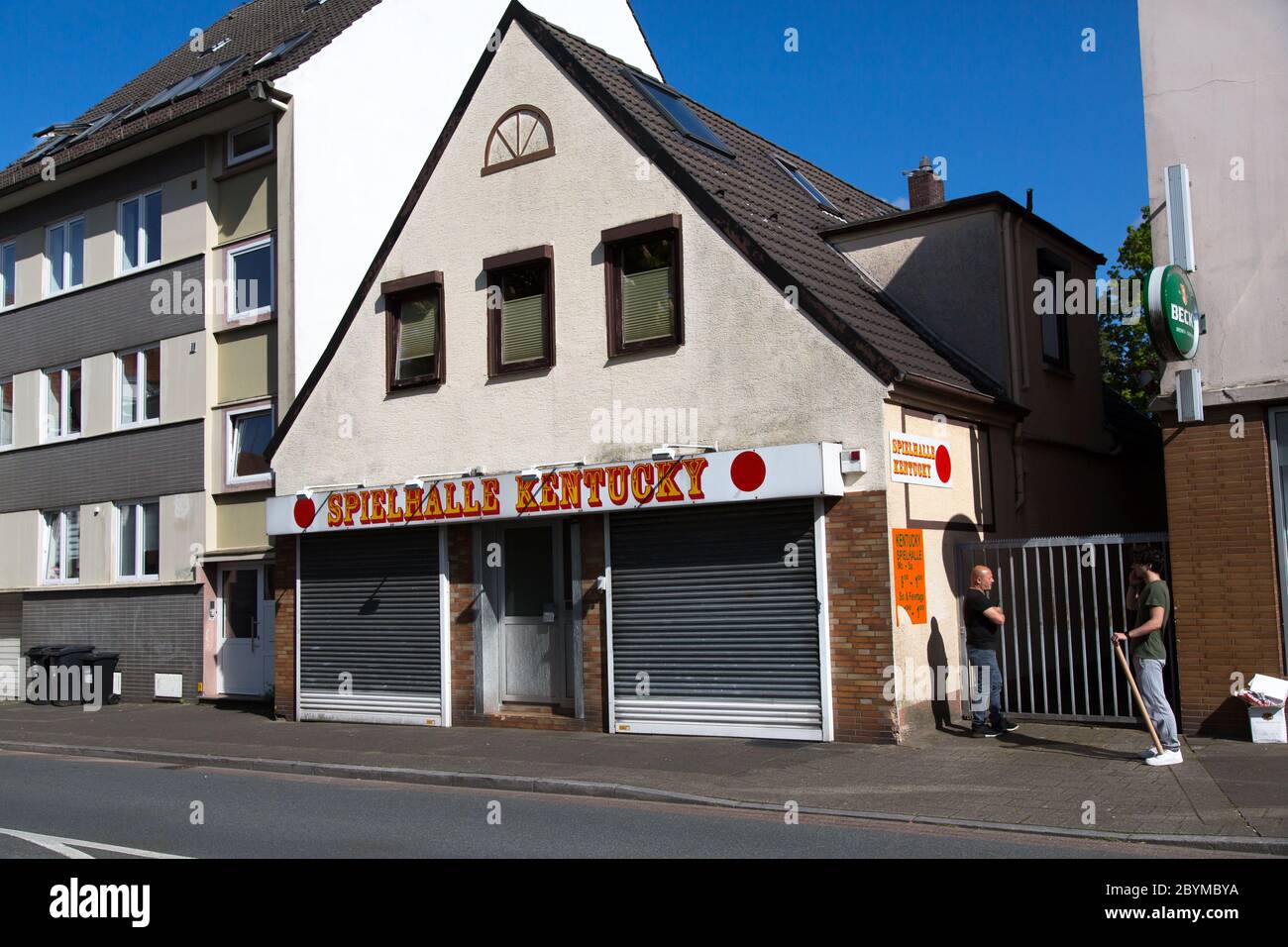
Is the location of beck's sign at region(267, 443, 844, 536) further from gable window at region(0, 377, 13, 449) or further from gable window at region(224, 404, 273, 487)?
gable window at region(0, 377, 13, 449)

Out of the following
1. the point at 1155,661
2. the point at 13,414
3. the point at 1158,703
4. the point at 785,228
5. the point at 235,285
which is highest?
the point at 235,285

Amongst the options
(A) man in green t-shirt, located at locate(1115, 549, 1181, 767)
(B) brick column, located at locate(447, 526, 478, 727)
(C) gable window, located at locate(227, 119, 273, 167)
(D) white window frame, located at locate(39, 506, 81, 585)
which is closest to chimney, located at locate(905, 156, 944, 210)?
(B) brick column, located at locate(447, 526, 478, 727)

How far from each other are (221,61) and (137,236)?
4079 mm

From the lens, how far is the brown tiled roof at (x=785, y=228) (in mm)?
13750

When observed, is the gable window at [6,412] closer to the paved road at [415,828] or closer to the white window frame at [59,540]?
the white window frame at [59,540]

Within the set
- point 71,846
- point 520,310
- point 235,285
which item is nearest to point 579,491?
point 520,310

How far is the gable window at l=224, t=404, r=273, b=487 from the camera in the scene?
68.7 feet

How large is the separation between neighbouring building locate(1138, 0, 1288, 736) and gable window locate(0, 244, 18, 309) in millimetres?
22323

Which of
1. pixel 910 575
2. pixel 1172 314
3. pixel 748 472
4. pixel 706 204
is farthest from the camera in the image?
pixel 706 204

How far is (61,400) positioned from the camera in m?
24.6

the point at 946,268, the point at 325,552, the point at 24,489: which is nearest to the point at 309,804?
the point at 325,552

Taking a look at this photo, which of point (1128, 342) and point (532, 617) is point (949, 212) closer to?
point (532, 617)

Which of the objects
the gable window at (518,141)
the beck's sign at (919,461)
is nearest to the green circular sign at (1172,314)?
the beck's sign at (919,461)
